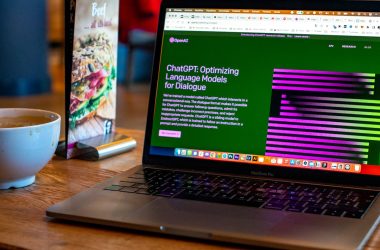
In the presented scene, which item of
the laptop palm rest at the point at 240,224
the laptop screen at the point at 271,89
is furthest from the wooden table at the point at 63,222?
the laptop screen at the point at 271,89

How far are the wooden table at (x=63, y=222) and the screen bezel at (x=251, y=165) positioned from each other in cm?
10

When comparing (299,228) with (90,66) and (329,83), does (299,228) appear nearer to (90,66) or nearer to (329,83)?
(329,83)

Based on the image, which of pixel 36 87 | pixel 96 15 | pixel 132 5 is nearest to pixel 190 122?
pixel 96 15

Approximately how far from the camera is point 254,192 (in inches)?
36.5

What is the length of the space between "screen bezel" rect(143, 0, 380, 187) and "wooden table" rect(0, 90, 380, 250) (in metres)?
0.10

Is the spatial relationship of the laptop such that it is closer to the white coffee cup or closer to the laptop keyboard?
the laptop keyboard

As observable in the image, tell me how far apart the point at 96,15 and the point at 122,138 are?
0.83 feet

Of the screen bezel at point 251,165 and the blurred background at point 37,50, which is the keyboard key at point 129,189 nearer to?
the screen bezel at point 251,165

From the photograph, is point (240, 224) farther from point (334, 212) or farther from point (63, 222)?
point (63, 222)

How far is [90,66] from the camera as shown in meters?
1.21

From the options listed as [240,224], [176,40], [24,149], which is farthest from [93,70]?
[240,224]

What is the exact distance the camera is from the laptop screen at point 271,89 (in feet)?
3.28

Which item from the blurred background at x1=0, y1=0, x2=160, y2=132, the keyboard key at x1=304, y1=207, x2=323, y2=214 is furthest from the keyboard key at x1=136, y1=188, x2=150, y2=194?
the blurred background at x1=0, y1=0, x2=160, y2=132

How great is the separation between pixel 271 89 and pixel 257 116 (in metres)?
0.05
